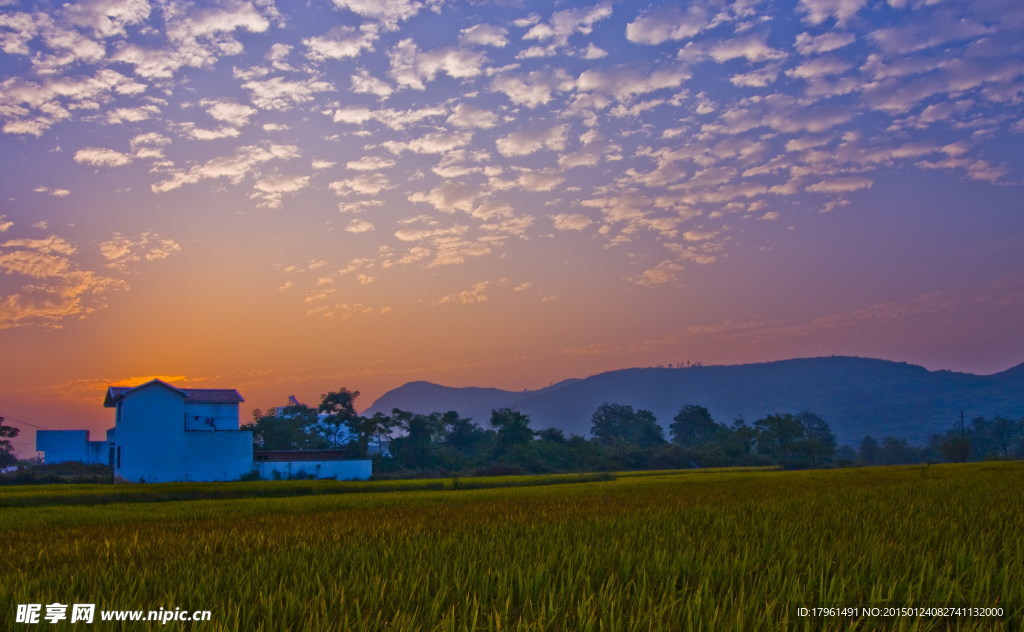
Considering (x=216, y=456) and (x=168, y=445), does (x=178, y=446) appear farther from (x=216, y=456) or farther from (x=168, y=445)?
(x=216, y=456)

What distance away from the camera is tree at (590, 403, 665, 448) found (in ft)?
306

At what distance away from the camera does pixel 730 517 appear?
967 centimetres

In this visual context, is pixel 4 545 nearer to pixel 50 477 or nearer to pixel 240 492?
pixel 240 492

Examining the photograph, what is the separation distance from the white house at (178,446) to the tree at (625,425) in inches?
1977

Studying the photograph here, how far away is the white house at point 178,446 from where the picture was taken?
46.2m

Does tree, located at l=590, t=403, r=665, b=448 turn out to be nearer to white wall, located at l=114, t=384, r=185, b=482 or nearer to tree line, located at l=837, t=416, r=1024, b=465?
tree line, located at l=837, t=416, r=1024, b=465

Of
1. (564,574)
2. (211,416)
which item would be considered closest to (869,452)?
(211,416)

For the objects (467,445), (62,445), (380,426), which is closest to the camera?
(380,426)

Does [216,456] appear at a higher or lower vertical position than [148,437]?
lower

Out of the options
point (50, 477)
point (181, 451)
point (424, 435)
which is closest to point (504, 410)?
point (424, 435)

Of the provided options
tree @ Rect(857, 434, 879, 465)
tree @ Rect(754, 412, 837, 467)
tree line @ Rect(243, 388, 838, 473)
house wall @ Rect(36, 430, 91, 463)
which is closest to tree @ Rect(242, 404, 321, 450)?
tree line @ Rect(243, 388, 838, 473)

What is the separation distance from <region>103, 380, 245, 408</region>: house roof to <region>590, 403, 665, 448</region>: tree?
51.7m

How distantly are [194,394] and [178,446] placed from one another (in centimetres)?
671

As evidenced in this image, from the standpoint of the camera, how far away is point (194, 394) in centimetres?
5312
